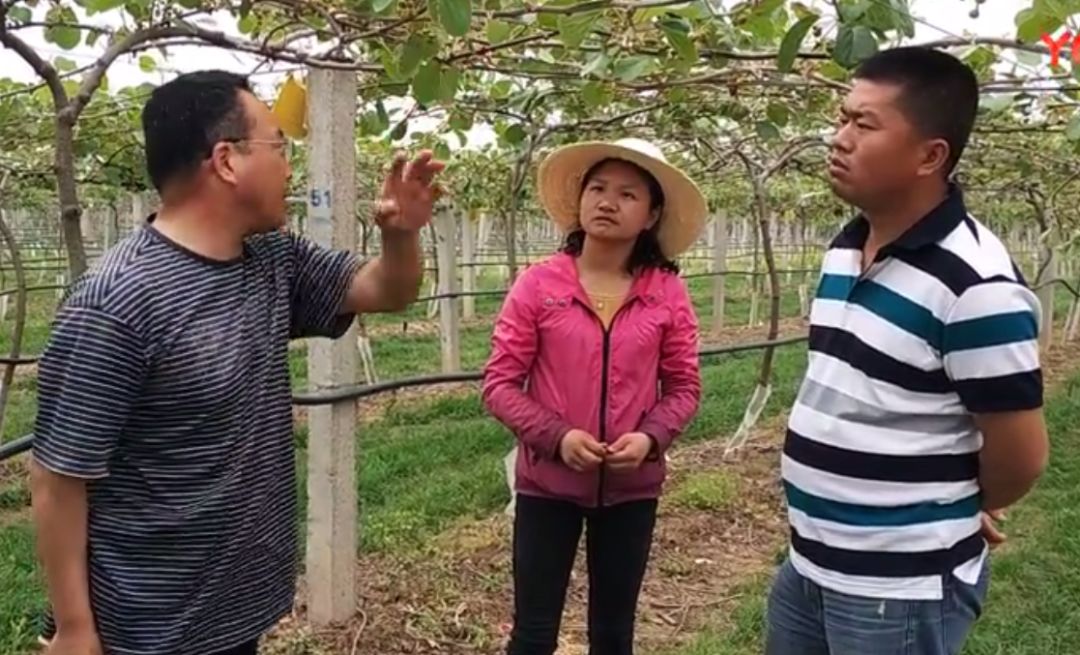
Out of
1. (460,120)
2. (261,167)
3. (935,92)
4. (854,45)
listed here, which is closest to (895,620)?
(935,92)

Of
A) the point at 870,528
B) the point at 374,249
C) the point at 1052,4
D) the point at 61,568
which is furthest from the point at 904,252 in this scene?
the point at 374,249

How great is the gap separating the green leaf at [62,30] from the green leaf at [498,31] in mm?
886

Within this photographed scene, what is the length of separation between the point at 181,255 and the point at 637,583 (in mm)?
1168

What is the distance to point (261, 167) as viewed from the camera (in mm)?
1451

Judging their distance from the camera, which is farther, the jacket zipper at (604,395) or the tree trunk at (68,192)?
the jacket zipper at (604,395)

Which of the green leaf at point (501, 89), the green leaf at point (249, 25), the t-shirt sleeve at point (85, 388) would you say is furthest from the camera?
the green leaf at point (501, 89)

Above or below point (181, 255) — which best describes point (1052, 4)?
above

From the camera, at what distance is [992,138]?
6047 millimetres

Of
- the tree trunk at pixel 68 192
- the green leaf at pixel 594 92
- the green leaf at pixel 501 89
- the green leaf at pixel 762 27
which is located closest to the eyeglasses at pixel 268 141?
the tree trunk at pixel 68 192

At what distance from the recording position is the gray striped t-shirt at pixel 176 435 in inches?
51.6

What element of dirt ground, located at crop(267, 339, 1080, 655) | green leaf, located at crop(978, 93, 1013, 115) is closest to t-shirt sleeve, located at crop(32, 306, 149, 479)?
dirt ground, located at crop(267, 339, 1080, 655)

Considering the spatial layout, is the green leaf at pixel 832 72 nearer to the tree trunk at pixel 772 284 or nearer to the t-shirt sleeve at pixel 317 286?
the t-shirt sleeve at pixel 317 286

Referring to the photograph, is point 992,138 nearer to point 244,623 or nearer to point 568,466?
point 568,466

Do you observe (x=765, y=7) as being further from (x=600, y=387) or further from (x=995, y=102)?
(x=995, y=102)
